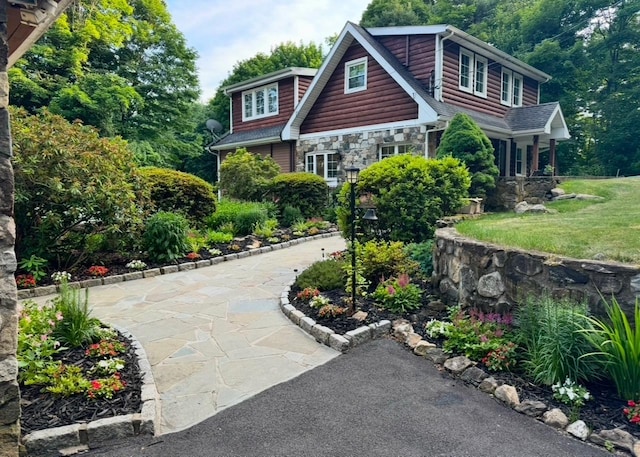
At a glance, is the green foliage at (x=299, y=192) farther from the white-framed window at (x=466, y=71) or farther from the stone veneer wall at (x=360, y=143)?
the white-framed window at (x=466, y=71)

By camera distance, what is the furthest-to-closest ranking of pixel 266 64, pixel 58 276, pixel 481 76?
1. pixel 266 64
2. pixel 481 76
3. pixel 58 276

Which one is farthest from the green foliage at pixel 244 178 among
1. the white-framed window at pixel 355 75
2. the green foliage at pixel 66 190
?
the green foliage at pixel 66 190

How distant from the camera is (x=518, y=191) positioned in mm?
9969

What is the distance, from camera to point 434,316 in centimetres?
461

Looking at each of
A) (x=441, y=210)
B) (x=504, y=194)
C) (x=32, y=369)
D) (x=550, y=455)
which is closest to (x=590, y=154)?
(x=504, y=194)

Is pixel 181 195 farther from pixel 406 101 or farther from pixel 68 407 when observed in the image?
pixel 406 101

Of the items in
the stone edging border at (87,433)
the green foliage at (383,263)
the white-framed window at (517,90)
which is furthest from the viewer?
the white-framed window at (517,90)

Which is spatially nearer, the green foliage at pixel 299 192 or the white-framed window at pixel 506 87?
the green foliage at pixel 299 192

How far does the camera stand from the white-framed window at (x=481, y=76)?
14461 millimetres

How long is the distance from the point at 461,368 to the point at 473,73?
1311 cm

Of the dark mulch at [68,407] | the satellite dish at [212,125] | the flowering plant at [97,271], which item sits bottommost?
the dark mulch at [68,407]

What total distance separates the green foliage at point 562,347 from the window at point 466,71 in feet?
39.2

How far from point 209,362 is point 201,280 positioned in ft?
10.6

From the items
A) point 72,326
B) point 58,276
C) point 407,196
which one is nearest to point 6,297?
point 72,326
